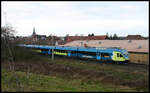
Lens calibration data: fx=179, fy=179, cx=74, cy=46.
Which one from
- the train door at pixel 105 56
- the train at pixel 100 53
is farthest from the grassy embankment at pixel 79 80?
the train door at pixel 105 56

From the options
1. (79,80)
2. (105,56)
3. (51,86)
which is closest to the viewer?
(51,86)

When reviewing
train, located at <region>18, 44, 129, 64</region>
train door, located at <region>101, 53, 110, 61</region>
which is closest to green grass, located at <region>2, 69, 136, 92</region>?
train, located at <region>18, 44, 129, 64</region>

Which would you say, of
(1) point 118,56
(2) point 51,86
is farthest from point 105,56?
(2) point 51,86

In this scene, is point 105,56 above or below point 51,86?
above

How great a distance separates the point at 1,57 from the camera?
110ft

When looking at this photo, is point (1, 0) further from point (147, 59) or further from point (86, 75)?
point (147, 59)

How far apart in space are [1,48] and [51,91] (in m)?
24.5

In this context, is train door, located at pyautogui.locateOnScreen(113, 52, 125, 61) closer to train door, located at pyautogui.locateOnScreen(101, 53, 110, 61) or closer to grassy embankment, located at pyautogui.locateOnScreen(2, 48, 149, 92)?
train door, located at pyautogui.locateOnScreen(101, 53, 110, 61)

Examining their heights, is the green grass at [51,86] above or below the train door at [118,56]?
below

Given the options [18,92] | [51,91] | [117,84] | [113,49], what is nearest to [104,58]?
[113,49]

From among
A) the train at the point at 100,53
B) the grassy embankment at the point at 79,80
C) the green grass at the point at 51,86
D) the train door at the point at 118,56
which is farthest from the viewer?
the train at the point at 100,53

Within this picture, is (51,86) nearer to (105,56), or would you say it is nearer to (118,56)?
(118,56)

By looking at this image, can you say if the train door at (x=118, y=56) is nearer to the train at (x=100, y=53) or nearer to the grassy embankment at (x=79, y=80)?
the train at (x=100, y=53)

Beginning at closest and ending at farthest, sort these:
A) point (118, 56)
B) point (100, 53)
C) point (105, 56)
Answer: point (118, 56) < point (105, 56) < point (100, 53)
